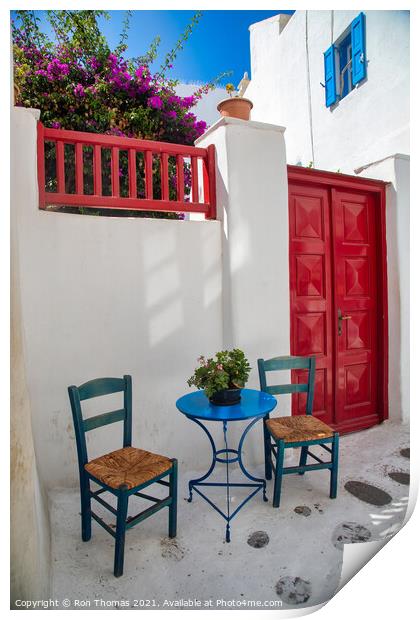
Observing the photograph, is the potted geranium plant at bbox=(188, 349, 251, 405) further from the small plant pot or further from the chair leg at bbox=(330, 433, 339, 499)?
the chair leg at bbox=(330, 433, 339, 499)

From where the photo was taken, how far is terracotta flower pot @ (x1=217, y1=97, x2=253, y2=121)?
3242 mm

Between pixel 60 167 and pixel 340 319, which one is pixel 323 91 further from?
pixel 60 167

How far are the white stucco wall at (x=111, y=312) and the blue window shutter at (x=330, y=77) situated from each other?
331 cm

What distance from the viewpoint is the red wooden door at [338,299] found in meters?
3.74

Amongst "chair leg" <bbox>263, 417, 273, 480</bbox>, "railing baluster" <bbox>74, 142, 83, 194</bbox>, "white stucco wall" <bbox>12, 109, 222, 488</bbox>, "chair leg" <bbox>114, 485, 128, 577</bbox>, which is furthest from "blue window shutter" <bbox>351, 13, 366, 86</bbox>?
"chair leg" <bbox>114, 485, 128, 577</bbox>

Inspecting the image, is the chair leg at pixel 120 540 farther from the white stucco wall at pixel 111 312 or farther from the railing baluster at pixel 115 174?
the railing baluster at pixel 115 174

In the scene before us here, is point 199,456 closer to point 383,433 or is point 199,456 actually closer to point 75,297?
point 75,297

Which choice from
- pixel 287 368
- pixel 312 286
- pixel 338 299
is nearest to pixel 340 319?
pixel 338 299

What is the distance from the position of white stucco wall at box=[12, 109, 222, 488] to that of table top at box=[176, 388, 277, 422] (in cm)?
53

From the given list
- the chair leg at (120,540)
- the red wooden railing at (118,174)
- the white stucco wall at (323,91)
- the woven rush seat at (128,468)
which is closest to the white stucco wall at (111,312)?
the red wooden railing at (118,174)

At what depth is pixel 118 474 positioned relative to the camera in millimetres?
2146

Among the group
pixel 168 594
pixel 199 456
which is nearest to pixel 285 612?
pixel 168 594

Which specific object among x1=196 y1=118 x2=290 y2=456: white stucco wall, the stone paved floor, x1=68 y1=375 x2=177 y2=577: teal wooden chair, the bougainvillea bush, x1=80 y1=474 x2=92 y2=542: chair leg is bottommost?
the stone paved floor

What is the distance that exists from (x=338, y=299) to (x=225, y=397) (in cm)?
204
